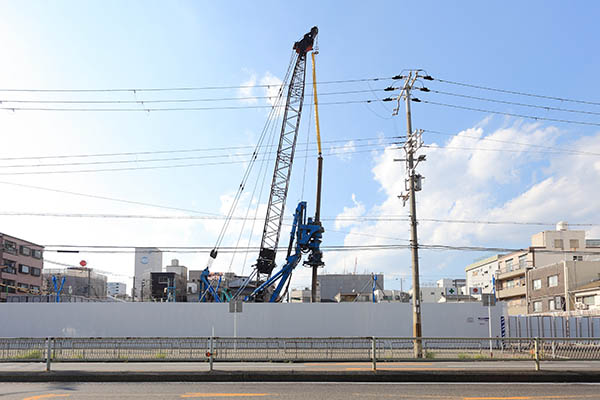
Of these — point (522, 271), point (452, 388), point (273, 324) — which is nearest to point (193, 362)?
point (452, 388)

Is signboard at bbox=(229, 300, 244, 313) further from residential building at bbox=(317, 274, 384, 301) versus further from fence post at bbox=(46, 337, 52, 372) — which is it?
residential building at bbox=(317, 274, 384, 301)

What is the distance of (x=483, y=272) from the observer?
8456cm

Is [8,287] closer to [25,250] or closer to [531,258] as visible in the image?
[25,250]

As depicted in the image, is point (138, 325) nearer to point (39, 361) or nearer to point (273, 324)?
point (273, 324)

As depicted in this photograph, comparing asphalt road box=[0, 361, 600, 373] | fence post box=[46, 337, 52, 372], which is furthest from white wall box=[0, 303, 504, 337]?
fence post box=[46, 337, 52, 372]

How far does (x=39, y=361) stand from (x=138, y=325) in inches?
653

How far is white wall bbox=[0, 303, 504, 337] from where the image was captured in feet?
116

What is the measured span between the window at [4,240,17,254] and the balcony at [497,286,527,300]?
7241cm

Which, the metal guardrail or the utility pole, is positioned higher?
the utility pole

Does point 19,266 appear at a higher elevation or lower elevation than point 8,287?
higher

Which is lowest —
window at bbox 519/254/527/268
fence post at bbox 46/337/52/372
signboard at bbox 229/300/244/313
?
fence post at bbox 46/337/52/372

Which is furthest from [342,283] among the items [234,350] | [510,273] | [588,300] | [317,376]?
[317,376]

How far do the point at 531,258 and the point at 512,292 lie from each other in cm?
501

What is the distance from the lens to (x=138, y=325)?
35500mm
